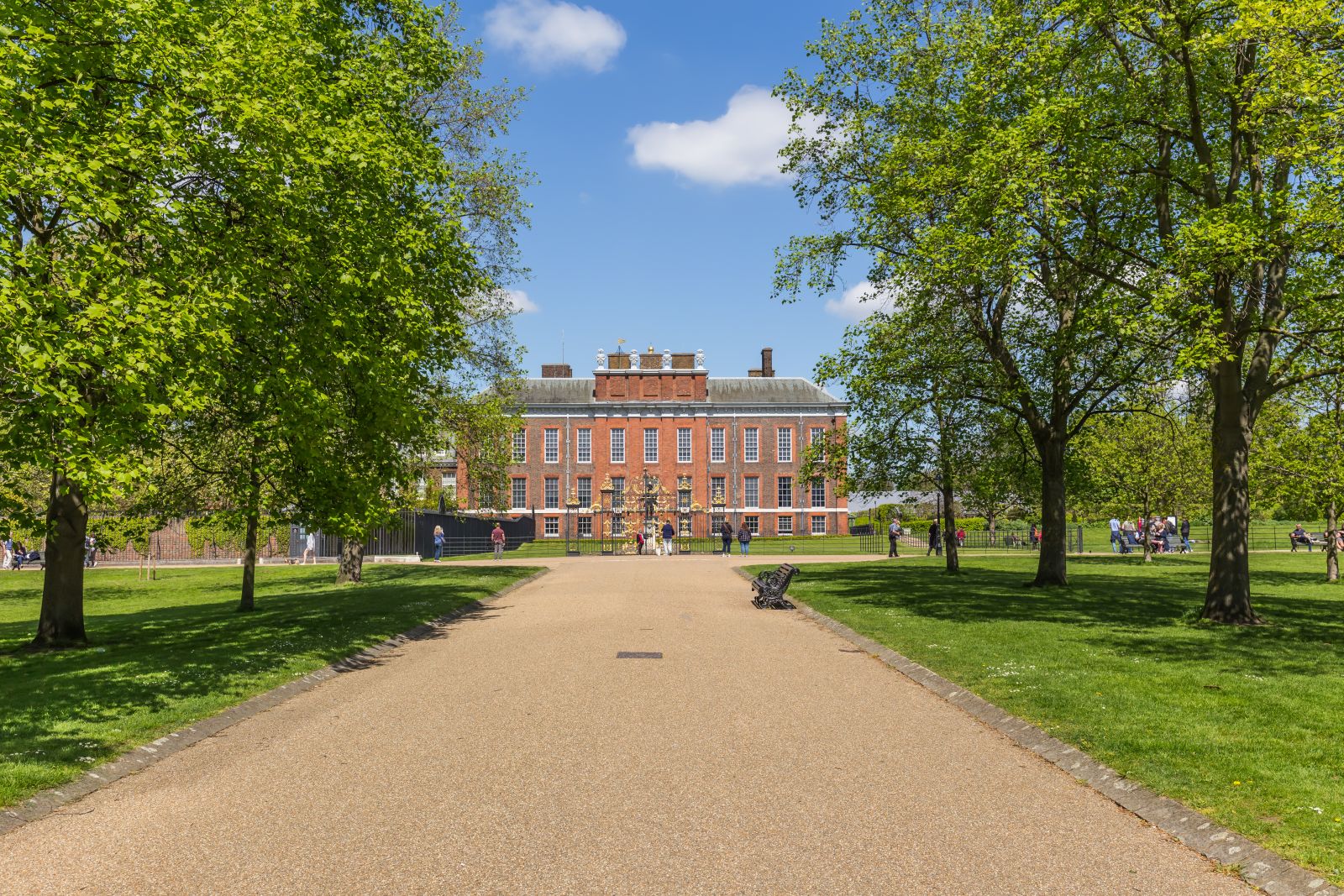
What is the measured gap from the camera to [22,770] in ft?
22.2

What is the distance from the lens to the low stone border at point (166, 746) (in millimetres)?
6137

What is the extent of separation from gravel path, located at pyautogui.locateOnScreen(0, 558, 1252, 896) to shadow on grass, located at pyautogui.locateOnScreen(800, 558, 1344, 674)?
496 centimetres

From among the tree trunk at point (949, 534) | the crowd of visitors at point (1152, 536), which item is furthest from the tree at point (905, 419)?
the crowd of visitors at point (1152, 536)

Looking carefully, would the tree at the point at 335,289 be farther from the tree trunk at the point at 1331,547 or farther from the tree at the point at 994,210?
the tree trunk at the point at 1331,547

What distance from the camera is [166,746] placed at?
7.86 meters

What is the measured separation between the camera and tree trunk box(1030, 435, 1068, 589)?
23.9 meters

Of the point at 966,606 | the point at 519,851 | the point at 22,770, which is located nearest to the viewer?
the point at 519,851

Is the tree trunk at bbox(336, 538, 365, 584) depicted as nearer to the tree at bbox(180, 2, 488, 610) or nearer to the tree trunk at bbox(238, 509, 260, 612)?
the tree trunk at bbox(238, 509, 260, 612)

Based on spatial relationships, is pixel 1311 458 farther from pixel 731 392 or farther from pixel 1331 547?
pixel 731 392

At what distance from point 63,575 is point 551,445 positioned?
207 ft

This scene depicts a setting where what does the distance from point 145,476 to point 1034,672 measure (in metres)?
9.57

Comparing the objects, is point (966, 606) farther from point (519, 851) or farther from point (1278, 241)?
point (519, 851)

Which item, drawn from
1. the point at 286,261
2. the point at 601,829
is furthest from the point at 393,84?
the point at 601,829

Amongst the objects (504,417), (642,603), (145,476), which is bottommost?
(642,603)
